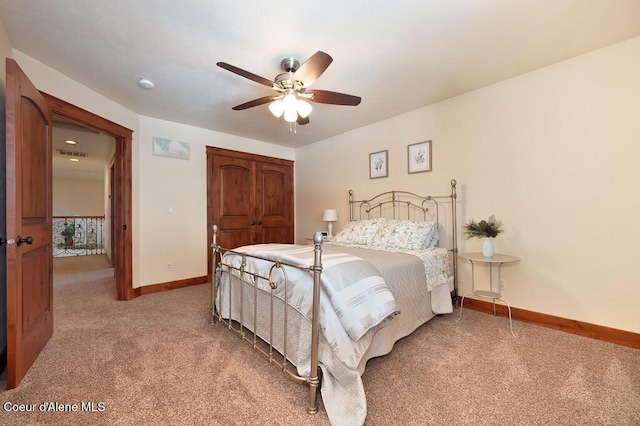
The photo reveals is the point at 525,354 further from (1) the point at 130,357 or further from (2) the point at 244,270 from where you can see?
(1) the point at 130,357

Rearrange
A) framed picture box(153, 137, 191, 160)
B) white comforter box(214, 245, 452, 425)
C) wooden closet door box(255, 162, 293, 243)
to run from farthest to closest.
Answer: wooden closet door box(255, 162, 293, 243), framed picture box(153, 137, 191, 160), white comforter box(214, 245, 452, 425)

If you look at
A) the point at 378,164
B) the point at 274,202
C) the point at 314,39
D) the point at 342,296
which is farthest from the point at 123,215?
the point at 378,164

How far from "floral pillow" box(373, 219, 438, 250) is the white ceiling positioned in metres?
1.54

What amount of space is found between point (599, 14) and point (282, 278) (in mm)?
2906

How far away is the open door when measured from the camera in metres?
1.62

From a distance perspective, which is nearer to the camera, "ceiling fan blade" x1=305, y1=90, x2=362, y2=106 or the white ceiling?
the white ceiling

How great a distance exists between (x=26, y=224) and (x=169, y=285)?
2.28 meters

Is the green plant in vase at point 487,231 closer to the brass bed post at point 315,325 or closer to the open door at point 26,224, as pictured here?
the brass bed post at point 315,325

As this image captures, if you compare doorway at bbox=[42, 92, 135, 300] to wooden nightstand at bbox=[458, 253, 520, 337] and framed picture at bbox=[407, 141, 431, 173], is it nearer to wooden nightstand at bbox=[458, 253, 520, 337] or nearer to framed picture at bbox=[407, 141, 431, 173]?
framed picture at bbox=[407, 141, 431, 173]

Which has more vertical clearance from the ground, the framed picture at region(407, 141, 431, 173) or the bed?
the framed picture at region(407, 141, 431, 173)

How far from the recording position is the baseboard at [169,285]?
11.8 feet

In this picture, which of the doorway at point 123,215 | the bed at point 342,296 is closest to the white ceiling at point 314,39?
the doorway at point 123,215

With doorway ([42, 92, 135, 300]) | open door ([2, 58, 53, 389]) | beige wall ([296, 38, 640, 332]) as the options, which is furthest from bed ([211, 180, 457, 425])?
doorway ([42, 92, 135, 300])

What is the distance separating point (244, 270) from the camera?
2209 mm
